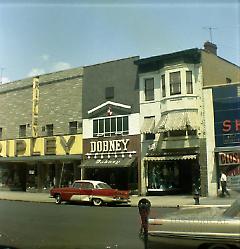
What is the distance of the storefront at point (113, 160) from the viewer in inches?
1296

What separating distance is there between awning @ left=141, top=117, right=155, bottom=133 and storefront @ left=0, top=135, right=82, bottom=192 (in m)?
6.66

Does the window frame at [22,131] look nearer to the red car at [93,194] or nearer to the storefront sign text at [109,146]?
the storefront sign text at [109,146]

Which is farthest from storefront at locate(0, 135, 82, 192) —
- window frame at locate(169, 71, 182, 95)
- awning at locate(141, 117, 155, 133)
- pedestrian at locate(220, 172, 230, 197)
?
pedestrian at locate(220, 172, 230, 197)

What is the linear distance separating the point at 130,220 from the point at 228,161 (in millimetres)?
13717

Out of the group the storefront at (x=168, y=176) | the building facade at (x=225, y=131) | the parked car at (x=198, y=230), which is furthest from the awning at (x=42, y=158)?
the parked car at (x=198, y=230)

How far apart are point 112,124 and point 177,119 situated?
6.34 m

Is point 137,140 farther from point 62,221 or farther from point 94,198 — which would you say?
point 62,221

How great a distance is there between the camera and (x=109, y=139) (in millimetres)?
34594

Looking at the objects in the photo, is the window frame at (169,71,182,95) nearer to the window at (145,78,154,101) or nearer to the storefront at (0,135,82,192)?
the window at (145,78,154,101)

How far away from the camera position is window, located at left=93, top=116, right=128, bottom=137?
1331 inches

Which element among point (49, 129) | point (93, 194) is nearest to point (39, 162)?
point (49, 129)

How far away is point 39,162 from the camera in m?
39.7

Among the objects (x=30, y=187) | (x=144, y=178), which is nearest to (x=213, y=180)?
(x=144, y=178)

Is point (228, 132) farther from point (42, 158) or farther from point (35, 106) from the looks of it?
point (35, 106)
